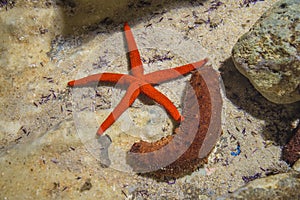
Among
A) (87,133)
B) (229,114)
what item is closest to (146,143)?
(87,133)

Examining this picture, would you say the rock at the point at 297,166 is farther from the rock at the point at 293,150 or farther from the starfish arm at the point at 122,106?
the starfish arm at the point at 122,106

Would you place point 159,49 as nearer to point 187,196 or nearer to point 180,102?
point 180,102

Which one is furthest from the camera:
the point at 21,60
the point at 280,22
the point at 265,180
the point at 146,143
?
the point at 21,60

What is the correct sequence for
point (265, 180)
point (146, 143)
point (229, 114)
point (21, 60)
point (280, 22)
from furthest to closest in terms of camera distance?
point (21, 60), point (229, 114), point (146, 143), point (280, 22), point (265, 180)

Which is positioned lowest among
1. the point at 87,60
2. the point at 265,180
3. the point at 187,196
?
the point at 187,196

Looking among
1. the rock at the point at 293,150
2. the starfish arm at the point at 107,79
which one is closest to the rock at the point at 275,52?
the rock at the point at 293,150

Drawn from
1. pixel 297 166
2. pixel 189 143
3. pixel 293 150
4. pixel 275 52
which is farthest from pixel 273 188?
pixel 275 52

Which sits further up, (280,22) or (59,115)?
(280,22)

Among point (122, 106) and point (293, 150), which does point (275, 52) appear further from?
point (122, 106)
